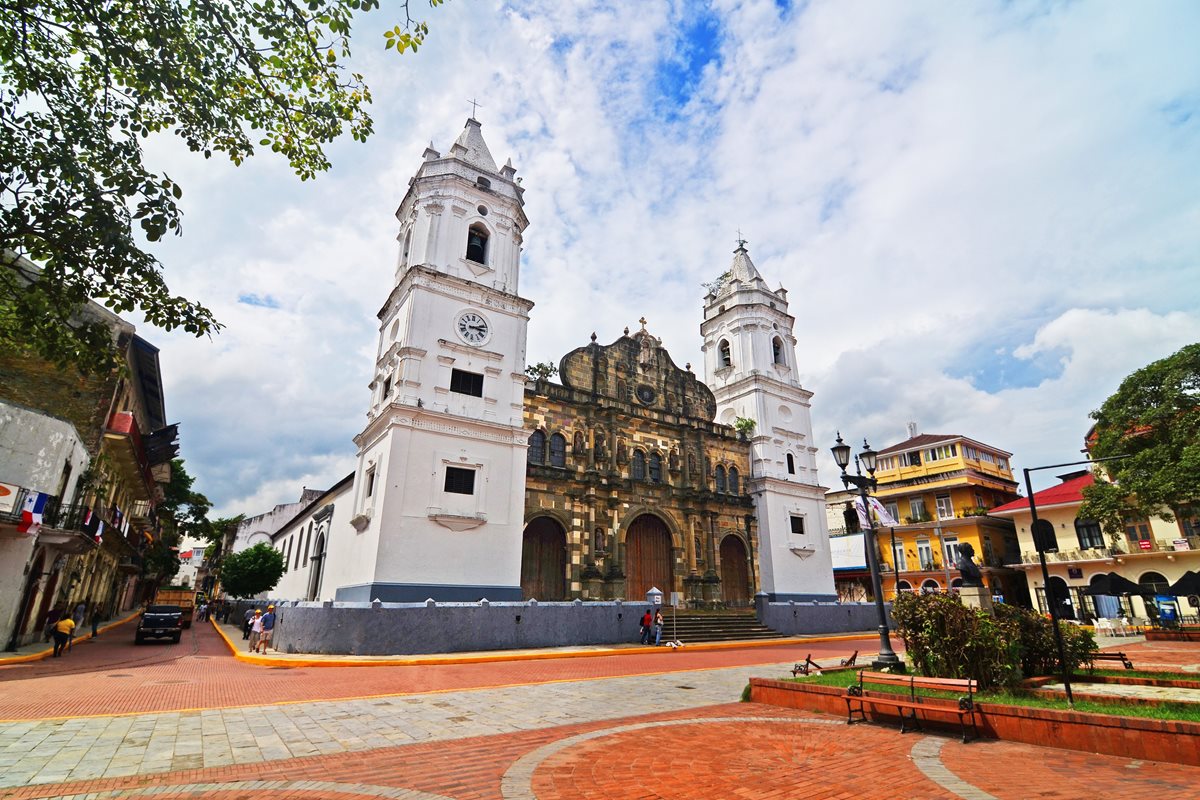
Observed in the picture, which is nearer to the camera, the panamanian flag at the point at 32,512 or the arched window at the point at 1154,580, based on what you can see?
the panamanian flag at the point at 32,512

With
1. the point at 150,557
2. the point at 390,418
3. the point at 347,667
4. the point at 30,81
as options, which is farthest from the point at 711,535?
the point at 150,557

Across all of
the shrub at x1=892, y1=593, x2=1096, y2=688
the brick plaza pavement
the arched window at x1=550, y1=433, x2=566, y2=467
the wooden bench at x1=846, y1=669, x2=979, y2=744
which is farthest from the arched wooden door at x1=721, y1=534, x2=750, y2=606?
the wooden bench at x1=846, y1=669, x2=979, y2=744

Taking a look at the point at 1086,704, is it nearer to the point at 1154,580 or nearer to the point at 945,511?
the point at 1154,580

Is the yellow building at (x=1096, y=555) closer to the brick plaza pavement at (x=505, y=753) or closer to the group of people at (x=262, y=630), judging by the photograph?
the brick plaza pavement at (x=505, y=753)

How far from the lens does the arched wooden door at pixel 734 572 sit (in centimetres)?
2978

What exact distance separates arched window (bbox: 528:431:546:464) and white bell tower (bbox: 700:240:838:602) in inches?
493

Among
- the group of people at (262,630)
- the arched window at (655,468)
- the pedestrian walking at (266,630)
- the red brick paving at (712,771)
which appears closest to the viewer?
the red brick paving at (712,771)

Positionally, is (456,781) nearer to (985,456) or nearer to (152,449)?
(152,449)

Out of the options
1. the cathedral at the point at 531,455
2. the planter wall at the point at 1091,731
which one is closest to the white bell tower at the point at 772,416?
the cathedral at the point at 531,455

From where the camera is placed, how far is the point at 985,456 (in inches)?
1693

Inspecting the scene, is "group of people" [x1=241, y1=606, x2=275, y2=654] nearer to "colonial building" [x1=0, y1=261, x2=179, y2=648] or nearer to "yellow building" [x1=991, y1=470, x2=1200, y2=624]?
"colonial building" [x1=0, y1=261, x2=179, y2=648]

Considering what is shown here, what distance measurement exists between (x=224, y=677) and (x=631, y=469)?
18.0 meters

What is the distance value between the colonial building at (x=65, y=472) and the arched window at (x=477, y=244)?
506 inches

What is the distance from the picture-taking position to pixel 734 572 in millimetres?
30297
